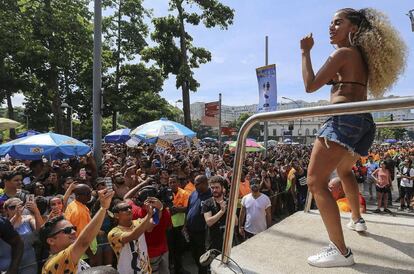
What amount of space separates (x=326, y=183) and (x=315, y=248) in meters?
0.53

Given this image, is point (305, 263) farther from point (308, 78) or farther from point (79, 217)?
point (79, 217)

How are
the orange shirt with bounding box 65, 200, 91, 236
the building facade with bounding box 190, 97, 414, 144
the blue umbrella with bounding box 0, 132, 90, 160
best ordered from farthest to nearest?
the blue umbrella with bounding box 0, 132, 90, 160
the orange shirt with bounding box 65, 200, 91, 236
the building facade with bounding box 190, 97, 414, 144

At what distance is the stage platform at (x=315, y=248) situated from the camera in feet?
6.57

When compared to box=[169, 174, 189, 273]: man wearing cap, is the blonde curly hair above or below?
above

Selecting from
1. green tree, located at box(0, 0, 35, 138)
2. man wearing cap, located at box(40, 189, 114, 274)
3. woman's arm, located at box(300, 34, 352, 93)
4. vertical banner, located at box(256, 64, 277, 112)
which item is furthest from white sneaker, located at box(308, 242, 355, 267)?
green tree, located at box(0, 0, 35, 138)

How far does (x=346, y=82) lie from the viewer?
2.16m

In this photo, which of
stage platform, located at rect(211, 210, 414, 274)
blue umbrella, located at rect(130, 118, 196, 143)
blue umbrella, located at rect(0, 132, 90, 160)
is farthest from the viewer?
blue umbrella, located at rect(130, 118, 196, 143)

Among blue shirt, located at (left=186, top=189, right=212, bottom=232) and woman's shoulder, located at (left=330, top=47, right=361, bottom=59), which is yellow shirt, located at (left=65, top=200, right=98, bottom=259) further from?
woman's shoulder, located at (left=330, top=47, right=361, bottom=59)

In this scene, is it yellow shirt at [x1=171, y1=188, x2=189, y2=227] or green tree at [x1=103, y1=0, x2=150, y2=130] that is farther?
green tree at [x1=103, y1=0, x2=150, y2=130]

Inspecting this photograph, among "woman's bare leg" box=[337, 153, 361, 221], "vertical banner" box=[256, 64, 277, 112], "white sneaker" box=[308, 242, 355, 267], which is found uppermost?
"vertical banner" box=[256, 64, 277, 112]

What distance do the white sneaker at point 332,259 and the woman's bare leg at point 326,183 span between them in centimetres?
3

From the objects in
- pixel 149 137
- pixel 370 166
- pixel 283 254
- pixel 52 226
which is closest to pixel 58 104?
pixel 149 137

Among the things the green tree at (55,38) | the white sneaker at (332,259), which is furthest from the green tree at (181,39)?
the white sneaker at (332,259)

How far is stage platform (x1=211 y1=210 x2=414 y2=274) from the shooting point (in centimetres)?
200
